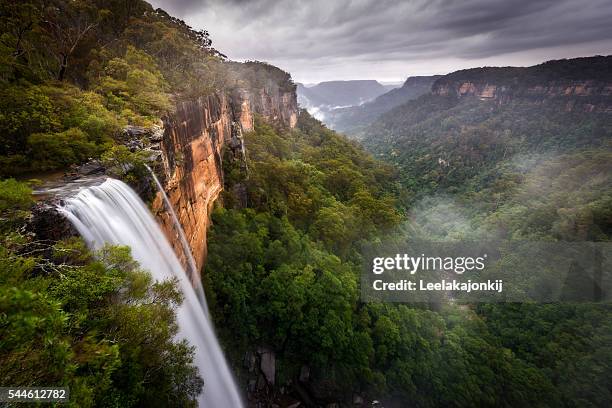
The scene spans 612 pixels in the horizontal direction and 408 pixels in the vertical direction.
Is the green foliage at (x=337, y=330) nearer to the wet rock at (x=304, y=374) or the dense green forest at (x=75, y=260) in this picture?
the wet rock at (x=304, y=374)

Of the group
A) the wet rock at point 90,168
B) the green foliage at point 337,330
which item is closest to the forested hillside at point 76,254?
the wet rock at point 90,168

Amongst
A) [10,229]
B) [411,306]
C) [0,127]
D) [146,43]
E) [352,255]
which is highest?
[146,43]

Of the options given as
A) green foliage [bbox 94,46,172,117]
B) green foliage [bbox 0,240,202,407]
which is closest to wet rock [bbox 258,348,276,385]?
green foliage [bbox 0,240,202,407]

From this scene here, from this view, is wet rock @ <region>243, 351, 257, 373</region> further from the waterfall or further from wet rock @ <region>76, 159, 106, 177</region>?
wet rock @ <region>76, 159, 106, 177</region>

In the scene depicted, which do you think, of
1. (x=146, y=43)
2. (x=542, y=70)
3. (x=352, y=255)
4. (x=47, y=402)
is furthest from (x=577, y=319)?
(x=542, y=70)

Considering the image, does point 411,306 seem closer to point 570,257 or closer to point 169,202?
point 169,202

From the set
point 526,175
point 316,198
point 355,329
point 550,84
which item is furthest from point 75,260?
point 550,84
